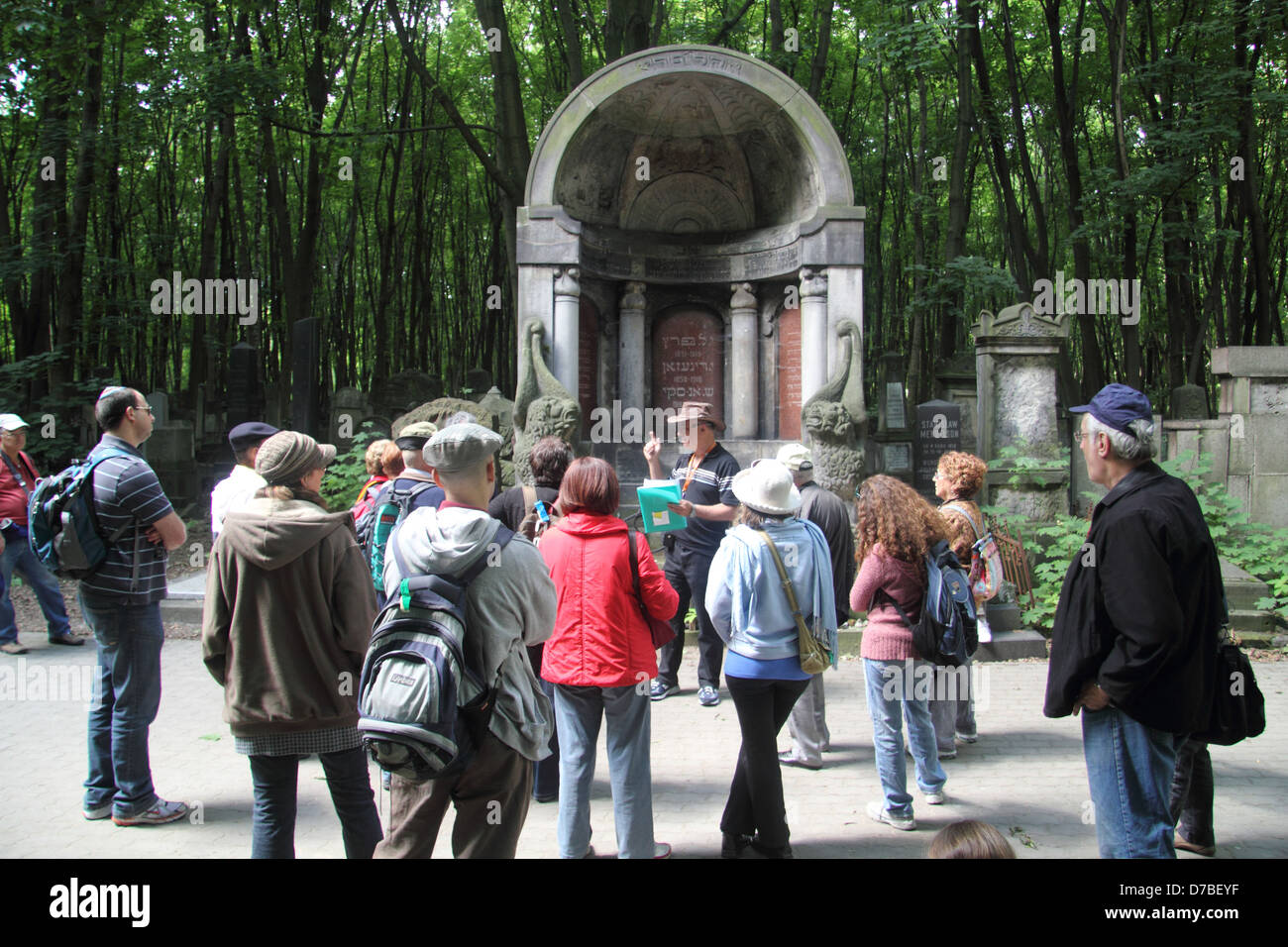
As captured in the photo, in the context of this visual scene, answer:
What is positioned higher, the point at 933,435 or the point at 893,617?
the point at 933,435

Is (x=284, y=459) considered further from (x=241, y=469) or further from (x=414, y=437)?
(x=414, y=437)

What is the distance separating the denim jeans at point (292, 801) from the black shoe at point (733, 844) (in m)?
1.55

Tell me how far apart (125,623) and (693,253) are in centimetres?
981

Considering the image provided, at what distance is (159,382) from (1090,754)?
2946cm

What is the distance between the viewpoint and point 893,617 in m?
4.68

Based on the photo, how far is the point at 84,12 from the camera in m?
13.1

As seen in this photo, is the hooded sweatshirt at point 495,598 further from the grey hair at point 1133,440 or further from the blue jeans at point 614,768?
the grey hair at point 1133,440

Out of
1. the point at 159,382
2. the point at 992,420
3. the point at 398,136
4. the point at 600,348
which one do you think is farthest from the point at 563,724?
the point at 159,382

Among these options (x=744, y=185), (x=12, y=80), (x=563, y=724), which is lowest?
(x=563, y=724)

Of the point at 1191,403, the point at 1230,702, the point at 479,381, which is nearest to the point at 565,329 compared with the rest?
the point at 1230,702

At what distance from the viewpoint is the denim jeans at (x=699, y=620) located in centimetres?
668

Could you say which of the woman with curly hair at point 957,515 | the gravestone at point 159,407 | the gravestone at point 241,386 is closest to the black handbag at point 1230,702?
the woman with curly hair at point 957,515

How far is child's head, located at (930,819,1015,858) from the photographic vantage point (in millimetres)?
2336

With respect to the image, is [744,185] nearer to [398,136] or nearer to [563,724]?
[563,724]
